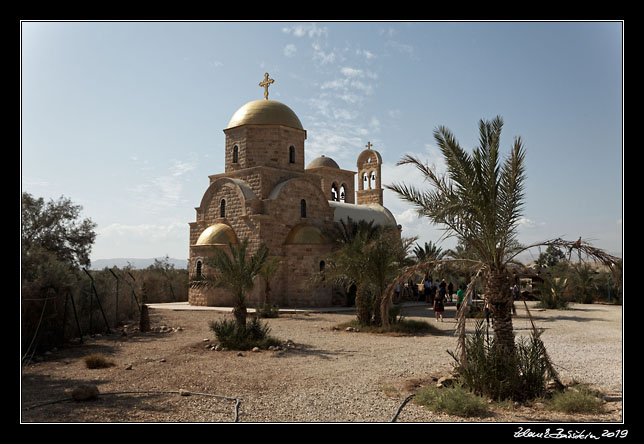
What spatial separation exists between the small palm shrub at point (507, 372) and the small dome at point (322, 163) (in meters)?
28.9

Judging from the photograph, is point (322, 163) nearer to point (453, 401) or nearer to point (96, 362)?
point (96, 362)

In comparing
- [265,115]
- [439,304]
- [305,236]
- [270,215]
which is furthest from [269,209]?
[439,304]

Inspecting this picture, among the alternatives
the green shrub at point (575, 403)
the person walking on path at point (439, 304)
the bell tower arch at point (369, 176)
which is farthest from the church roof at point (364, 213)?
the green shrub at point (575, 403)

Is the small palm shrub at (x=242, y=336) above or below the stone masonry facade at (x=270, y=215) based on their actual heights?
below

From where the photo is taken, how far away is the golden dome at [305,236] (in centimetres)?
2395

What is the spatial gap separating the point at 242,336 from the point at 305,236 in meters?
12.5

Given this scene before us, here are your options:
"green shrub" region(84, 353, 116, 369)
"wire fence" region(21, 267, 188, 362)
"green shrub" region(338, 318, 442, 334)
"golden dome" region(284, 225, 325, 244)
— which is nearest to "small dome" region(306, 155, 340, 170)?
"golden dome" region(284, 225, 325, 244)

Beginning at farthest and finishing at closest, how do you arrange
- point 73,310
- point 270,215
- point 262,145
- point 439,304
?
point 262,145 < point 270,215 < point 439,304 < point 73,310

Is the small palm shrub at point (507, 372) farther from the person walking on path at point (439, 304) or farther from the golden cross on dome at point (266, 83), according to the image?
the golden cross on dome at point (266, 83)

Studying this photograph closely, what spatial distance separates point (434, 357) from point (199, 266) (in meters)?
16.6

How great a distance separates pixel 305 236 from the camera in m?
24.1

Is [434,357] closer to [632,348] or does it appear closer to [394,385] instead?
[394,385]

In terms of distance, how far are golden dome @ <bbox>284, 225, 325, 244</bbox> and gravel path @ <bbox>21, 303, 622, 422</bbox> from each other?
9369mm

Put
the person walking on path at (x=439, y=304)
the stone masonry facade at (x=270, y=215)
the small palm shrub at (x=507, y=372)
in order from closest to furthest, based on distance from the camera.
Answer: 1. the small palm shrub at (x=507, y=372)
2. the person walking on path at (x=439, y=304)
3. the stone masonry facade at (x=270, y=215)
